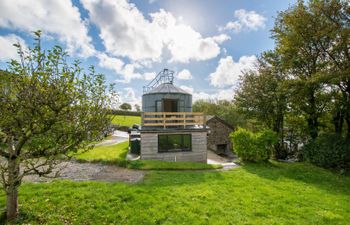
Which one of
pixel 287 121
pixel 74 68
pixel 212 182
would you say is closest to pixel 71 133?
pixel 74 68

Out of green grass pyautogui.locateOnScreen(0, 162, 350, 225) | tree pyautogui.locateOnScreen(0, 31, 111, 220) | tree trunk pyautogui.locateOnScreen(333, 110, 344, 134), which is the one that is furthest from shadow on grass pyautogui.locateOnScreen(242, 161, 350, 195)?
tree pyautogui.locateOnScreen(0, 31, 111, 220)

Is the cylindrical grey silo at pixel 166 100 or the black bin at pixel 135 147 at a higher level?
the cylindrical grey silo at pixel 166 100

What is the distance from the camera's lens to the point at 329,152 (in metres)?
13.5

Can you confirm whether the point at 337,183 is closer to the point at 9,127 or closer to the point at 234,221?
the point at 234,221

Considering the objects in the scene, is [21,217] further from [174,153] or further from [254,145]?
[254,145]

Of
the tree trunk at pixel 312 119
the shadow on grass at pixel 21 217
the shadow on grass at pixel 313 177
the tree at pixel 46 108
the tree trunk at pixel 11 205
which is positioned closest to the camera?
the tree at pixel 46 108

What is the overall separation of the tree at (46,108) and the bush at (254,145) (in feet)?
38.8

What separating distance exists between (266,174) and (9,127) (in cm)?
1198

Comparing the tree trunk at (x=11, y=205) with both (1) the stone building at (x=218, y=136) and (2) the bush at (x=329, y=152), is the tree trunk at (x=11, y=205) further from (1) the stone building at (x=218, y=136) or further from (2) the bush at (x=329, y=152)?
(1) the stone building at (x=218, y=136)

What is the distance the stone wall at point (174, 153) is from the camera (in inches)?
543

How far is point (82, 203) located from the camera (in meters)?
6.03

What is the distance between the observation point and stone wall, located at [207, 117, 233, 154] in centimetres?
2583

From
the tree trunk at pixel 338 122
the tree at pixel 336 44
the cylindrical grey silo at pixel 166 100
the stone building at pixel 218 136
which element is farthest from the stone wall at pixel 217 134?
the tree at pixel 336 44

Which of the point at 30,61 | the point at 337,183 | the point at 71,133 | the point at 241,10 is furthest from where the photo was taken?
the point at 241,10
